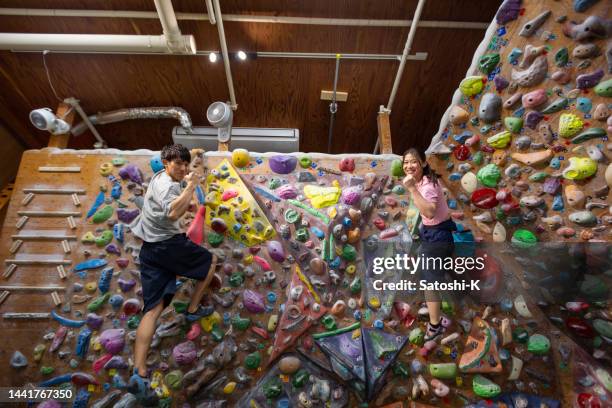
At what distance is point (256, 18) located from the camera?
3.47 meters

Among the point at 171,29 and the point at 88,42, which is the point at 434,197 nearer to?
the point at 171,29

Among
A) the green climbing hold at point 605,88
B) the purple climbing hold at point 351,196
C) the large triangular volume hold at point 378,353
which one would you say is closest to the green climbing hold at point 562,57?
the green climbing hold at point 605,88

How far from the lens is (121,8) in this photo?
134 inches

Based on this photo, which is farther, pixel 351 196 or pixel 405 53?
pixel 405 53

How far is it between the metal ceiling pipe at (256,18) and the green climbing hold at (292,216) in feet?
6.13

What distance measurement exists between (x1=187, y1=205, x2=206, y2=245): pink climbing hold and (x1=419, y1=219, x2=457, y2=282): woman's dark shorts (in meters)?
1.76

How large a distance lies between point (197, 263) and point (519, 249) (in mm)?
2443

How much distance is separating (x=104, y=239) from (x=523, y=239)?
339 cm

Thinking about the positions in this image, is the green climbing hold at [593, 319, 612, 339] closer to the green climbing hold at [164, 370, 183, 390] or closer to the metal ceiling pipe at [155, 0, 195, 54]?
the green climbing hold at [164, 370, 183, 390]

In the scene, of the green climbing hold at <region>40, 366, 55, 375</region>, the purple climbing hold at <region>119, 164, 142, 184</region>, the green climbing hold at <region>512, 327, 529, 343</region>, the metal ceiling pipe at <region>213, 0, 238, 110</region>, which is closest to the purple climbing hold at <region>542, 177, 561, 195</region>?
the green climbing hold at <region>512, 327, 529, 343</region>

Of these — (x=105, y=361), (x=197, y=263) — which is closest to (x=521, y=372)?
(x=197, y=263)

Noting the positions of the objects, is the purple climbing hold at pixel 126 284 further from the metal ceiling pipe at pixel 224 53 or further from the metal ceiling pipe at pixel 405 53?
the metal ceiling pipe at pixel 405 53

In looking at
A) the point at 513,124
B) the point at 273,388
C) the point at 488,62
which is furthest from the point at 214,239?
the point at 488,62

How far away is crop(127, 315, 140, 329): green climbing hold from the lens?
110 inches
